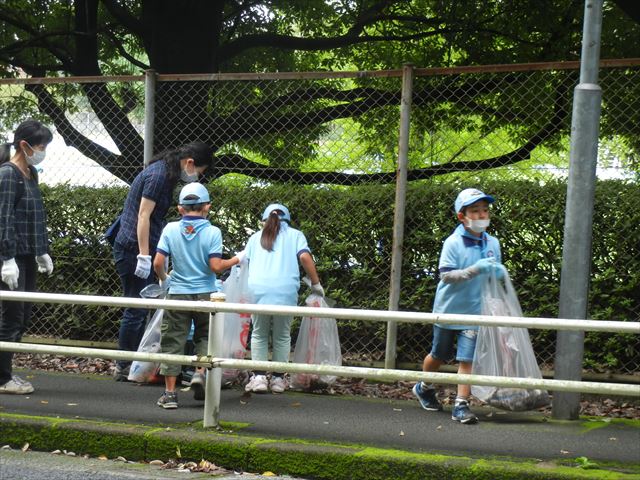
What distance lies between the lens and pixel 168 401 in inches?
243

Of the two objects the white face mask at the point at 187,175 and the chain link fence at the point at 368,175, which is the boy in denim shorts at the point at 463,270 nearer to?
the chain link fence at the point at 368,175

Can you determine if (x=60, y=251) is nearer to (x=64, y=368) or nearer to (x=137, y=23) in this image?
(x=64, y=368)

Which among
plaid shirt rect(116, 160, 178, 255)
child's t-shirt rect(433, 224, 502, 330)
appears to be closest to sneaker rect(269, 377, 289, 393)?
plaid shirt rect(116, 160, 178, 255)

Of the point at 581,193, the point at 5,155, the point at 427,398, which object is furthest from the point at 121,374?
the point at 581,193

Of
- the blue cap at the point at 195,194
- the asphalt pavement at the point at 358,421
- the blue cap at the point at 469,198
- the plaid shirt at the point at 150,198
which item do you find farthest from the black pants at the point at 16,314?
the blue cap at the point at 469,198

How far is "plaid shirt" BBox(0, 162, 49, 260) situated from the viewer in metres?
6.42

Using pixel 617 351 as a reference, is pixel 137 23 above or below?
above

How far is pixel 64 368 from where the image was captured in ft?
28.2

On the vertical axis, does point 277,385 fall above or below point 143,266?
below

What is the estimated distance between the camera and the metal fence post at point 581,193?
5.83 m

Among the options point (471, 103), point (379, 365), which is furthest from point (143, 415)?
point (471, 103)

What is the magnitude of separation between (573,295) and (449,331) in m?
0.85

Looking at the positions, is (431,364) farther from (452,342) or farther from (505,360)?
(505,360)

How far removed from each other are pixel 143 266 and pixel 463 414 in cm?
259
